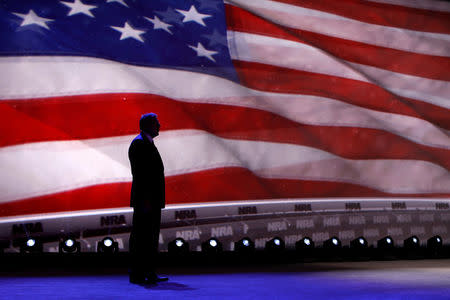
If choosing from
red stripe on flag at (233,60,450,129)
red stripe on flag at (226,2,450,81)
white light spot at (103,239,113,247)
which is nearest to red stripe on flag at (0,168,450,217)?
white light spot at (103,239,113,247)

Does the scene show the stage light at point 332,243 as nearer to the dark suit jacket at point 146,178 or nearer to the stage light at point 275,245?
the stage light at point 275,245

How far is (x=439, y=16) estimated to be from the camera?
622 centimetres

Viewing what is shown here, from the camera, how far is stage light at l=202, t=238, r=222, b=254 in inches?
165

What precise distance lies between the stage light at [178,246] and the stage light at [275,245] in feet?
2.30

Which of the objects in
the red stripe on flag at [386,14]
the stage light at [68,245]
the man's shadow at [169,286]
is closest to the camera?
the man's shadow at [169,286]

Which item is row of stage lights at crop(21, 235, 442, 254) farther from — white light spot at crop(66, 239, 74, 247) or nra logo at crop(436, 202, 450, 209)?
nra logo at crop(436, 202, 450, 209)

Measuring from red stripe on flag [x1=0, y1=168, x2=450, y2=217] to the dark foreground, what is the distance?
0.36 metres

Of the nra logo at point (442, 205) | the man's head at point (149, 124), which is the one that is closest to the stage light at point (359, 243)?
the nra logo at point (442, 205)

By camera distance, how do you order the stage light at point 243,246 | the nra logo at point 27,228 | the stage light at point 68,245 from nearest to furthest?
1. the nra logo at point 27,228
2. the stage light at point 68,245
3. the stage light at point 243,246

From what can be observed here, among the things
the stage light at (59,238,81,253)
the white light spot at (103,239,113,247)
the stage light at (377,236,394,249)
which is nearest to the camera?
the stage light at (59,238,81,253)

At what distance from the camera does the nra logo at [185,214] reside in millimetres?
4133

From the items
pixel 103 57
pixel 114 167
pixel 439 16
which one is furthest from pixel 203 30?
pixel 439 16

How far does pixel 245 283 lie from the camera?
3121 mm

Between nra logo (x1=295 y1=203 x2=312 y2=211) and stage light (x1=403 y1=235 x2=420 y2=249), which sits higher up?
nra logo (x1=295 y1=203 x2=312 y2=211)
